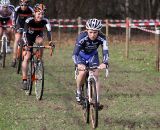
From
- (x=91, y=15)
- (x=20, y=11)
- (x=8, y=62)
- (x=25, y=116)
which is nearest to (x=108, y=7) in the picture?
(x=91, y=15)

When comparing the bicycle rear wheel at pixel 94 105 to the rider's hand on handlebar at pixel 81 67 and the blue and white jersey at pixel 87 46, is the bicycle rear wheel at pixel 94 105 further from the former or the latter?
the blue and white jersey at pixel 87 46

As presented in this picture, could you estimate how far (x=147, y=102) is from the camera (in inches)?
452

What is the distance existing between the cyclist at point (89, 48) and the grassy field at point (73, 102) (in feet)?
2.34

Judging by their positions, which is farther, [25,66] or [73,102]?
[25,66]

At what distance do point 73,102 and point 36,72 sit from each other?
1079 mm

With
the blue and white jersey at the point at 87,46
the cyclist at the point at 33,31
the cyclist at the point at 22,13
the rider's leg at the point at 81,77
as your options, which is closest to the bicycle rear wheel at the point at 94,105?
the rider's leg at the point at 81,77

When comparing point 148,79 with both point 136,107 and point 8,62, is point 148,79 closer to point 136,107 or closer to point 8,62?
point 136,107

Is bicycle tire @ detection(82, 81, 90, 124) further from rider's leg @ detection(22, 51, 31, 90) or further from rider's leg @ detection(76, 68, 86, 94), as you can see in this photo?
rider's leg @ detection(22, 51, 31, 90)

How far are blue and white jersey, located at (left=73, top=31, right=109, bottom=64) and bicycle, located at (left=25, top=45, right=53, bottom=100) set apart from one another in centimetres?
203

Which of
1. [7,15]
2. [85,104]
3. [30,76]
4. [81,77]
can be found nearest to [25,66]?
[30,76]

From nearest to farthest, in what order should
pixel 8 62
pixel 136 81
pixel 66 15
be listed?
pixel 136 81 → pixel 8 62 → pixel 66 15

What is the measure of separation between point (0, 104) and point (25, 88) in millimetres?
1454

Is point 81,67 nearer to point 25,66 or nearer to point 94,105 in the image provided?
point 94,105

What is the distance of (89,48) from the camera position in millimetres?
9609
